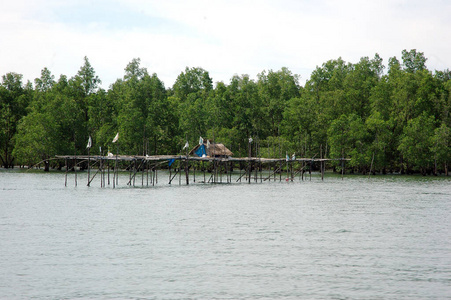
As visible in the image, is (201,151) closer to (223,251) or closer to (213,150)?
(213,150)

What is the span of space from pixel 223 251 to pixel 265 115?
89.5 m

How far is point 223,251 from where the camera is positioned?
74.7 feet

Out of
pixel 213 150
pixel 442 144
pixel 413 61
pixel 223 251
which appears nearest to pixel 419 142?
pixel 442 144

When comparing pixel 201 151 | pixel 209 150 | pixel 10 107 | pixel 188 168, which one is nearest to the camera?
pixel 209 150

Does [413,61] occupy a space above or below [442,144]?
above

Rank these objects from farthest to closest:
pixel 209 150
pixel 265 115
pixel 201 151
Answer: pixel 265 115
pixel 201 151
pixel 209 150

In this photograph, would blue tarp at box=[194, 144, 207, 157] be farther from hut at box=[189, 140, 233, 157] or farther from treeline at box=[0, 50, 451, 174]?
treeline at box=[0, 50, 451, 174]

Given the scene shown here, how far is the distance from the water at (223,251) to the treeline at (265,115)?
49418 mm

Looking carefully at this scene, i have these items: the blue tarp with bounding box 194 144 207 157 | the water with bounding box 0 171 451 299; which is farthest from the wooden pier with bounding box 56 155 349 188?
the water with bounding box 0 171 451 299

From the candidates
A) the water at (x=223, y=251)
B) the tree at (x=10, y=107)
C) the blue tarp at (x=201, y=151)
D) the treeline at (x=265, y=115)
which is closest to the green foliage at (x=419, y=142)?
the treeline at (x=265, y=115)

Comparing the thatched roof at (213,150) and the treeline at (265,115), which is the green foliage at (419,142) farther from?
the thatched roof at (213,150)

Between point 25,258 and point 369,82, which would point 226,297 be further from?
point 369,82

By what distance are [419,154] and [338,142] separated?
1410cm

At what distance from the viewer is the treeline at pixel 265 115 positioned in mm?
91438
